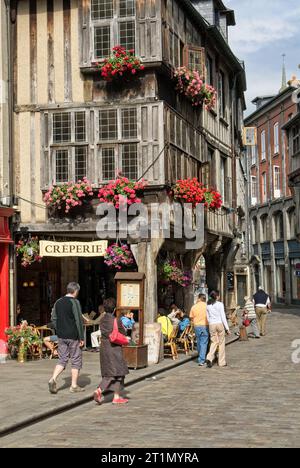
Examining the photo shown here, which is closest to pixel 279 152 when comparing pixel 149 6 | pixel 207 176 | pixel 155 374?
pixel 207 176

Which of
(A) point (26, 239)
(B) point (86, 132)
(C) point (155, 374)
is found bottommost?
(C) point (155, 374)

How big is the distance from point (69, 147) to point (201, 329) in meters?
5.35

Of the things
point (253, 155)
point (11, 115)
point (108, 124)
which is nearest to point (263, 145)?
point (253, 155)

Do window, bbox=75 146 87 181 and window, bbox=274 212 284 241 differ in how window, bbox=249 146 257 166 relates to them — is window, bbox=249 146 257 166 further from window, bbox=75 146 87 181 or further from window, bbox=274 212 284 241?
window, bbox=75 146 87 181

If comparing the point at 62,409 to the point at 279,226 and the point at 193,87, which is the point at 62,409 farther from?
the point at 279,226

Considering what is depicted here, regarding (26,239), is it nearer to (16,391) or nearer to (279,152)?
(16,391)

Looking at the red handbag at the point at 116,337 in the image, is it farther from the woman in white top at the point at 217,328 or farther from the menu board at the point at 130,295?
the woman in white top at the point at 217,328

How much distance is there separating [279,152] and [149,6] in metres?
36.3

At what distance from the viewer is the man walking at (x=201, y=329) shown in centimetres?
1630

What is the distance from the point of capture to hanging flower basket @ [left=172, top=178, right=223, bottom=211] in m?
17.8

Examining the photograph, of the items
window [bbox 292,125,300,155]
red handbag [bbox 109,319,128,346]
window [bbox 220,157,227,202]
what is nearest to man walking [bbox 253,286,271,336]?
window [bbox 220,157,227,202]

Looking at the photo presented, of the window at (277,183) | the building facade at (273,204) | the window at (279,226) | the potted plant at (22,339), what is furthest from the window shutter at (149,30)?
the window at (277,183)
